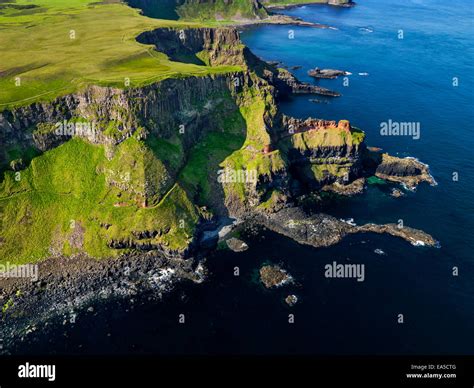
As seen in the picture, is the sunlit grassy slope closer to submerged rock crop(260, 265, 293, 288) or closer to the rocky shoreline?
the rocky shoreline

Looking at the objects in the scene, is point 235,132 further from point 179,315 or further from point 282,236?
point 179,315

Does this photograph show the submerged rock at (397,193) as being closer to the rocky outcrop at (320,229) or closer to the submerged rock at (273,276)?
the rocky outcrop at (320,229)

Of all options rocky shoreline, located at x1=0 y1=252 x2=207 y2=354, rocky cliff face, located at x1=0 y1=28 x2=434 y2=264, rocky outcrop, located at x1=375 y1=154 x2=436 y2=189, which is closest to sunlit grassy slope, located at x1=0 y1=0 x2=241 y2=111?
rocky cliff face, located at x1=0 y1=28 x2=434 y2=264

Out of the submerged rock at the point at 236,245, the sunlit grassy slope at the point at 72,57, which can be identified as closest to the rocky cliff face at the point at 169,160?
the sunlit grassy slope at the point at 72,57

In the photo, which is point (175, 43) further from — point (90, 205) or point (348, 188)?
point (348, 188)

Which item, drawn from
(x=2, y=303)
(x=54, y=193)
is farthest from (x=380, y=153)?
(x=2, y=303)

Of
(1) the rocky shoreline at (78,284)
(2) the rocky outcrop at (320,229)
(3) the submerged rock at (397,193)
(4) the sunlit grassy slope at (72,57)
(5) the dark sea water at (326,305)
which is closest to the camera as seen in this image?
(5) the dark sea water at (326,305)
